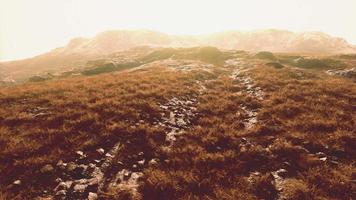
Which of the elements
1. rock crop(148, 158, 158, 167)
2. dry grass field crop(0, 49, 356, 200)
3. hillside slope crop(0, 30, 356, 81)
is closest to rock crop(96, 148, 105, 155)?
dry grass field crop(0, 49, 356, 200)

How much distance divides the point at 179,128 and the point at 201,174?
464cm

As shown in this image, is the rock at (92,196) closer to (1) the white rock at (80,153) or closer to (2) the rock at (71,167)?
(2) the rock at (71,167)

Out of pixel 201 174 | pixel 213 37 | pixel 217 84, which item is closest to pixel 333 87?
pixel 217 84

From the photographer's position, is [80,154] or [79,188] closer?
[79,188]

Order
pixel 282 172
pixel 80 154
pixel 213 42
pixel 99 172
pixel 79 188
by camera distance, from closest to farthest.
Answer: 1. pixel 79 188
2. pixel 282 172
3. pixel 99 172
4. pixel 80 154
5. pixel 213 42

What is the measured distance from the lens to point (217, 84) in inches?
959

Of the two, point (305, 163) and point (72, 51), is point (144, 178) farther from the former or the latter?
point (72, 51)

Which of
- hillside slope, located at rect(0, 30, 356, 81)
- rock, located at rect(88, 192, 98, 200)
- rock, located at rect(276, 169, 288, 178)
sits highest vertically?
hillside slope, located at rect(0, 30, 356, 81)

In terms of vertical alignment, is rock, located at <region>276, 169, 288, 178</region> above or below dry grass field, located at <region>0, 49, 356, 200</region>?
below

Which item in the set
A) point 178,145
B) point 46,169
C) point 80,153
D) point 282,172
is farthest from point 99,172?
point 282,172

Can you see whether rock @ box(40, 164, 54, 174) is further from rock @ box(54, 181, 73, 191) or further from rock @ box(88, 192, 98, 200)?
rock @ box(88, 192, 98, 200)

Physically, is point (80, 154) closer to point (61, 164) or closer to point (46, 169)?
point (61, 164)

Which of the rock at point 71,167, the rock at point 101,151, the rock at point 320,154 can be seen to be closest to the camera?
the rock at point 71,167

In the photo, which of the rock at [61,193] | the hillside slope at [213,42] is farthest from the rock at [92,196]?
the hillside slope at [213,42]
